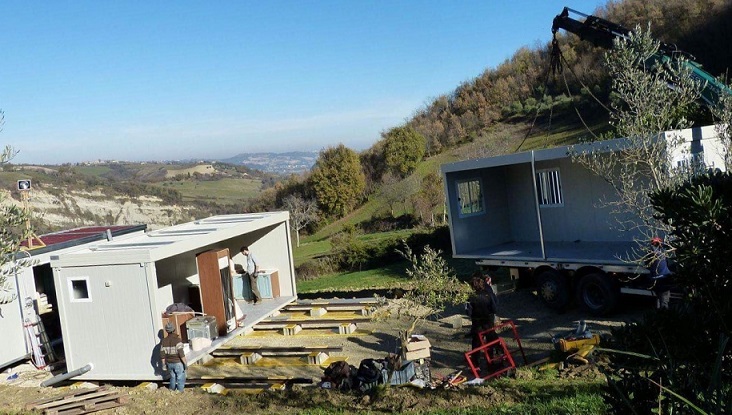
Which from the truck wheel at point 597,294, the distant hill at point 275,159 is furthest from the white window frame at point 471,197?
the distant hill at point 275,159

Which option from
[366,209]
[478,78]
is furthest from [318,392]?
[478,78]

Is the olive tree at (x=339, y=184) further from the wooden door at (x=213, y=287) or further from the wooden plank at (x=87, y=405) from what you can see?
the wooden plank at (x=87, y=405)

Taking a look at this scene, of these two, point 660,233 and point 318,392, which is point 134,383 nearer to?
point 318,392

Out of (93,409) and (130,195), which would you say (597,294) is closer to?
(93,409)

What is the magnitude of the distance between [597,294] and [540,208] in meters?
3.15

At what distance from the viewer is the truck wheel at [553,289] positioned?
13117 millimetres

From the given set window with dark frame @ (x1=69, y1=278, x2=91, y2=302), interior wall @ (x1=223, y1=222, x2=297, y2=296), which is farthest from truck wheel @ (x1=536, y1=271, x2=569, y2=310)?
window with dark frame @ (x1=69, y1=278, x2=91, y2=302)

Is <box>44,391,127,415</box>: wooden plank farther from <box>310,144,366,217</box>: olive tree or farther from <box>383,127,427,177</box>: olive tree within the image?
<box>383,127,427,177</box>: olive tree

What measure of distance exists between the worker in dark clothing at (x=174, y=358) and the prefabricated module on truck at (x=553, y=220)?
7127 millimetres

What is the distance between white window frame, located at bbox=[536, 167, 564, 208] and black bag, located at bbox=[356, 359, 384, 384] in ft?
21.5

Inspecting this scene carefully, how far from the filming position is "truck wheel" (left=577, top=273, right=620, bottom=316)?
12125mm

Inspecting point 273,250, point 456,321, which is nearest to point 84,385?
point 273,250

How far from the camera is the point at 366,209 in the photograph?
41438mm

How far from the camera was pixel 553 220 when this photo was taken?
14.8m
